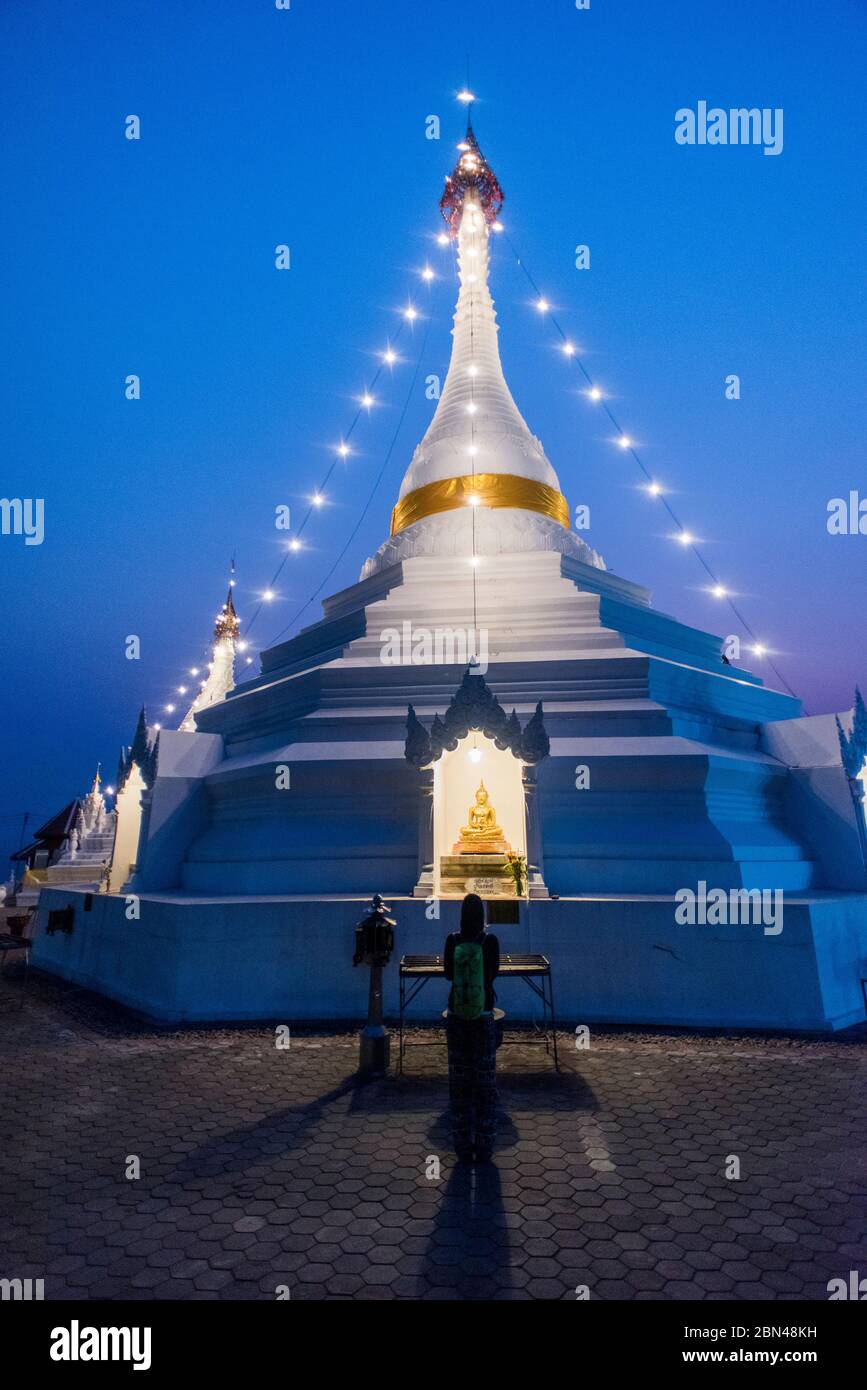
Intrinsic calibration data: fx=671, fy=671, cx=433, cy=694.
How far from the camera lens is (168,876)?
1183 centimetres

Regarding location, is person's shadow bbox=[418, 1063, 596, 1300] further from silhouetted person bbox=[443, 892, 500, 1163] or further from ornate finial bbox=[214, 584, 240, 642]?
ornate finial bbox=[214, 584, 240, 642]

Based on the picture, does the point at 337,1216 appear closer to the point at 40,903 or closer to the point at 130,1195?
the point at 130,1195

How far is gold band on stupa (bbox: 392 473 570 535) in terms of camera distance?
56.9 feet

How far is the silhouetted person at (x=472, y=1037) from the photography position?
4.96 m

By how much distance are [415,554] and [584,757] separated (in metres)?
8.45

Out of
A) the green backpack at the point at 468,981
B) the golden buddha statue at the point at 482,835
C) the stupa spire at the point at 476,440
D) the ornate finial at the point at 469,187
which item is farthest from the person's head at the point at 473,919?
the ornate finial at the point at 469,187

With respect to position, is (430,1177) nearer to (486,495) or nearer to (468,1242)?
(468,1242)

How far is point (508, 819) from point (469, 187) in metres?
24.0

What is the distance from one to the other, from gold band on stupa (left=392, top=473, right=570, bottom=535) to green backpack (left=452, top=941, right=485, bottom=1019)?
13.9m

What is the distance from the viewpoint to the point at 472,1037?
5.09 meters

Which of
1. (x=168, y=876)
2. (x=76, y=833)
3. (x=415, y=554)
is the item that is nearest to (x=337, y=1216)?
(x=168, y=876)

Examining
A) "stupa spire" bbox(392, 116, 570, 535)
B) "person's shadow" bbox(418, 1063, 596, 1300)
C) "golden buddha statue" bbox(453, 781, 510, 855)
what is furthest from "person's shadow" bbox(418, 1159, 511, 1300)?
"stupa spire" bbox(392, 116, 570, 535)

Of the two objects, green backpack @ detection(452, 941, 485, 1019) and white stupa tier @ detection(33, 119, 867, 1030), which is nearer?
green backpack @ detection(452, 941, 485, 1019)

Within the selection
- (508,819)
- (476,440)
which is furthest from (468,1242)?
(476,440)
